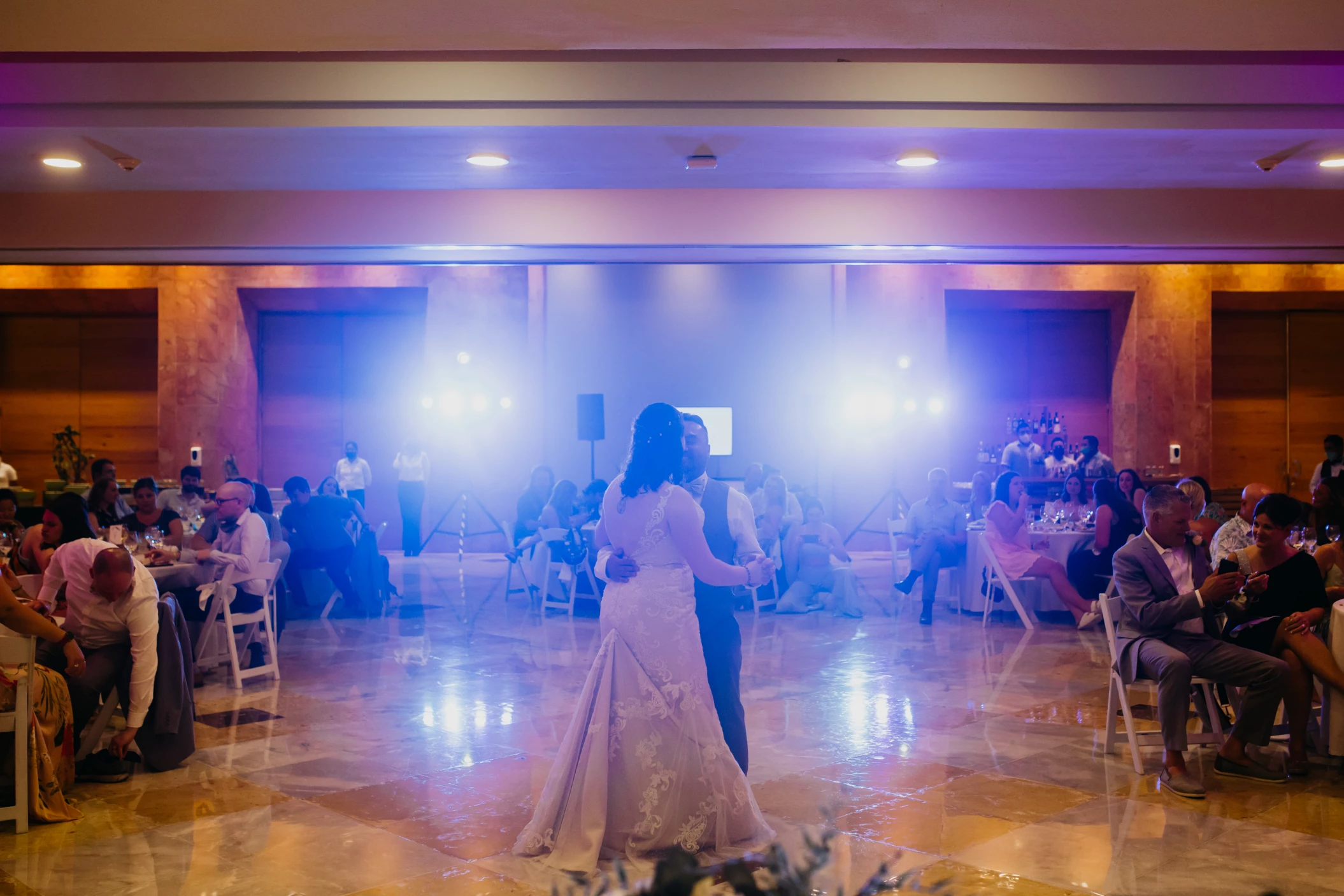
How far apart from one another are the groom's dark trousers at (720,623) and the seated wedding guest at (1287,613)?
7.49 ft

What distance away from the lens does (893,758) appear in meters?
4.98

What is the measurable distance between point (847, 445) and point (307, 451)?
7.06 metres

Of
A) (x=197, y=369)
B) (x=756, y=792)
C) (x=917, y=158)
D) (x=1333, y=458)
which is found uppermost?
(x=917, y=158)

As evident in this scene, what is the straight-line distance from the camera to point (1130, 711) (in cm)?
502

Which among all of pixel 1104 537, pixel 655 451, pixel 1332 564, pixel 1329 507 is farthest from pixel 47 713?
pixel 1104 537

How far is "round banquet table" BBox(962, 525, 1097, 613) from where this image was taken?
869cm

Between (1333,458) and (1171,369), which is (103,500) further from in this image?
(1171,369)

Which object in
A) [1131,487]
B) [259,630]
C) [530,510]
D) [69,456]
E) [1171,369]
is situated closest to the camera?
[259,630]

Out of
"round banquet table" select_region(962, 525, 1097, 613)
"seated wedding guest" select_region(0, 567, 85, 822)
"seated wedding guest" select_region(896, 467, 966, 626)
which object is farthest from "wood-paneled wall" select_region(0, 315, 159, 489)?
"seated wedding guest" select_region(0, 567, 85, 822)

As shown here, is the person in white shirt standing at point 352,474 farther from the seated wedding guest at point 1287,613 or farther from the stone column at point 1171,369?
the seated wedding guest at point 1287,613

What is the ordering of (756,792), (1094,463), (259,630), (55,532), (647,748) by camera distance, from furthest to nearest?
(1094,463) < (259,630) < (55,532) < (756,792) < (647,748)

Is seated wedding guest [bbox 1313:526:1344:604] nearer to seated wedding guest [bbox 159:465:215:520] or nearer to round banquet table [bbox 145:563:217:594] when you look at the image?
round banquet table [bbox 145:563:217:594]

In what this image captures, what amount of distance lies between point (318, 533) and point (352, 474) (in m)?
4.80

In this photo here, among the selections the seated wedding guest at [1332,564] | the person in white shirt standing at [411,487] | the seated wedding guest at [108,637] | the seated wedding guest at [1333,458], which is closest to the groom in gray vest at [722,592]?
the seated wedding guest at [108,637]
